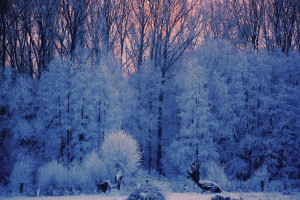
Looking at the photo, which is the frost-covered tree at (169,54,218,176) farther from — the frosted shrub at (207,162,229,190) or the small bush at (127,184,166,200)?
the small bush at (127,184,166,200)

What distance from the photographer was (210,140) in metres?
22.8

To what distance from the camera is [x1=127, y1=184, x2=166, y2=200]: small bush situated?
1078cm

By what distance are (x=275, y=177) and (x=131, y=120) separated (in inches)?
582

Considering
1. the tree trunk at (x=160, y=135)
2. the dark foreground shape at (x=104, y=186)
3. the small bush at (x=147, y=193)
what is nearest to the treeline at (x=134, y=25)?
the tree trunk at (x=160, y=135)

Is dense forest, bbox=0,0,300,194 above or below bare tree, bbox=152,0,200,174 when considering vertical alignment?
below

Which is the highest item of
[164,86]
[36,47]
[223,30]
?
[223,30]

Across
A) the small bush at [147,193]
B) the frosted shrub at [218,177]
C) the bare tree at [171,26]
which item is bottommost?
the frosted shrub at [218,177]

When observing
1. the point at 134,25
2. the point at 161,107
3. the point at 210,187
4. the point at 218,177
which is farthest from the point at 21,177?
→ the point at 134,25

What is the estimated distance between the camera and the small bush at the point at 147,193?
10.8 metres

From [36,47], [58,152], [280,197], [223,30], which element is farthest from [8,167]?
[223,30]

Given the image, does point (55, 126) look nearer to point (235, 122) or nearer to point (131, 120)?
point (131, 120)

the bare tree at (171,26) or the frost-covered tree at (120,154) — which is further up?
the bare tree at (171,26)

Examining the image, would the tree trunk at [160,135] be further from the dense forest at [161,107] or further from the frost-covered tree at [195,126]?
the frost-covered tree at [195,126]

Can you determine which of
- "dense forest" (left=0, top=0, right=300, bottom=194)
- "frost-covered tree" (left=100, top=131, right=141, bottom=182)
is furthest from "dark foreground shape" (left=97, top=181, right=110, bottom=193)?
"dense forest" (left=0, top=0, right=300, bottom=194)
